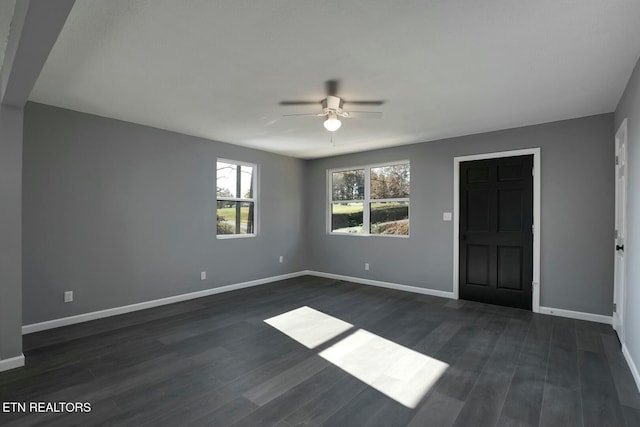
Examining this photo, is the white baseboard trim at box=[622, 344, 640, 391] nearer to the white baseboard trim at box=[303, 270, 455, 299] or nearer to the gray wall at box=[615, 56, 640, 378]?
the gray wall at box=[615, 56, 640, 378]

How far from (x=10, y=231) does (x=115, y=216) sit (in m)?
1.34

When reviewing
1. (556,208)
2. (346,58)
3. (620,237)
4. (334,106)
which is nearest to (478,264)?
(556,208)

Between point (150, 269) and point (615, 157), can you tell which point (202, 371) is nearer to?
point (150, 269)

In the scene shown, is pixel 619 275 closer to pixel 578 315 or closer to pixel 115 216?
pixel 578 315

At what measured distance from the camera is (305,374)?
2.49 m

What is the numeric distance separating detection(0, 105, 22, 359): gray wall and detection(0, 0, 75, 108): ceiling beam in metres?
0.30

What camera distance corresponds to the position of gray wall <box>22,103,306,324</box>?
3355 mm

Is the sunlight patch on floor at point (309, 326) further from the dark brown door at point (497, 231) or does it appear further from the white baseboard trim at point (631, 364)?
the white baseboard trim at point (631, 364)

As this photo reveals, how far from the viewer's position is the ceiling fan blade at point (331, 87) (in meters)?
2.77

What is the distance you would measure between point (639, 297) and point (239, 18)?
10.9 feet

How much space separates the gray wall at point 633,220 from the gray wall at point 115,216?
15.5 feet

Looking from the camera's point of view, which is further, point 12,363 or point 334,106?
point 334,106

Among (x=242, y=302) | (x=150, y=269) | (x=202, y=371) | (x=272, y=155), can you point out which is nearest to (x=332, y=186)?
(x=272, y=155)

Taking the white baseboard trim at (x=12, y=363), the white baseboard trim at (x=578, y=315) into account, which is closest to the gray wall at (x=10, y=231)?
the white baseboard trim at (x=12, y=363)
